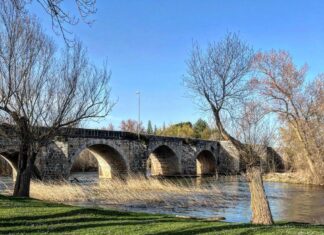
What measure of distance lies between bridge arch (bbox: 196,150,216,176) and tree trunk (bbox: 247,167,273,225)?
41968mm

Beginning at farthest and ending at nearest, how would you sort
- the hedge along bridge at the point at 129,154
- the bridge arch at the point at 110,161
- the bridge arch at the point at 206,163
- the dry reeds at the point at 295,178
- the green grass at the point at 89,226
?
1. the bridge arch at the point at 206,163
2. the bridge arch at the point at 110,161
3. the dry reeds at the point at 295,178
4. the hedge along bridge at the point at 129,154
5. the green grass at the point at 89,226

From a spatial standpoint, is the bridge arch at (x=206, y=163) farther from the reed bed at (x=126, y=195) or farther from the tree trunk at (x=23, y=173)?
the tree trunk at (x=23, y=173)

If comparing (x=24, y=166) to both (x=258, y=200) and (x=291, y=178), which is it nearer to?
(x=258, y=200)

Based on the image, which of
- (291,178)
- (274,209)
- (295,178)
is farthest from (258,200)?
(291,178)

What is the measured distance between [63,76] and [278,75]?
23556mm

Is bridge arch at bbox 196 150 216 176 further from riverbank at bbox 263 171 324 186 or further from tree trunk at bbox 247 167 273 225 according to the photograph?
tree trunk at bbox 247 167 273 225

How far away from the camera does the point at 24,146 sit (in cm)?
1541

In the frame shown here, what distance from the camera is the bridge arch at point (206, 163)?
5641 centimetres

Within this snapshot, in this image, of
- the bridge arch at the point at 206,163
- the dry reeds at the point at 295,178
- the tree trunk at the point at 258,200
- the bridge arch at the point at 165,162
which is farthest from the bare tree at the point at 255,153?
the bridge arch at the point at 206,163

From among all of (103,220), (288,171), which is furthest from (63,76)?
(288,171)

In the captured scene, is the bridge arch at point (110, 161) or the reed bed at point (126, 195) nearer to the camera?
the reed bed at point (126, 195)

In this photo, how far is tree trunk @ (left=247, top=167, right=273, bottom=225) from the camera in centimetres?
1362

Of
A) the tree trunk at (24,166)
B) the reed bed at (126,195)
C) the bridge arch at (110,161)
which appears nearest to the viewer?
the tree trunk at (24,166)

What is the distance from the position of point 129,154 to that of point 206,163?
19.8m
